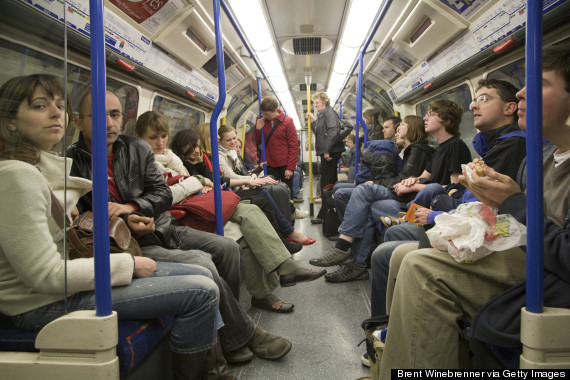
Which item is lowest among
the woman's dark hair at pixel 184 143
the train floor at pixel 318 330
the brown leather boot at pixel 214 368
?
the train floor at pixel 318 330

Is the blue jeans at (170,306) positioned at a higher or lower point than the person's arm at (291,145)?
lower

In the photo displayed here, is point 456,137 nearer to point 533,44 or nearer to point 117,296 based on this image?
point 533,44

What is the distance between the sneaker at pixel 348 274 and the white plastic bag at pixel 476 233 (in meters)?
1.72

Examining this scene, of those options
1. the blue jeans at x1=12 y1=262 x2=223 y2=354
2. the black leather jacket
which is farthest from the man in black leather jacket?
the blue jeans at x1=12 y1=262 x2=223 y2=354

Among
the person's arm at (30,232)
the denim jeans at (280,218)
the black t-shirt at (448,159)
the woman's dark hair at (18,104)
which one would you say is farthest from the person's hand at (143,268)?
the black t-shirt at (448,159)

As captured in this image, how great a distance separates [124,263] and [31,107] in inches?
23.5

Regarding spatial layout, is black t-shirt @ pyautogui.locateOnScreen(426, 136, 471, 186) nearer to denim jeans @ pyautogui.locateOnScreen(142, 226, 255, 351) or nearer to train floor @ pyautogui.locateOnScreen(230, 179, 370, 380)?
train floor @ pyautogui.locateOnScreen(230, 179, 370, 380)

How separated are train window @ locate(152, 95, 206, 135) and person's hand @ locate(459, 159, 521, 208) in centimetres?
366

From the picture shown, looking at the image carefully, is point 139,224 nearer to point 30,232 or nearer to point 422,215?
point 30,232

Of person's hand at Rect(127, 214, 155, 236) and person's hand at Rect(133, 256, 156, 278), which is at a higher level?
person's hand at Rect(127, 214, 155, 236)

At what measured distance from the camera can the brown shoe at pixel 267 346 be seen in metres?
1.73

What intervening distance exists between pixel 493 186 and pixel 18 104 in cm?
162

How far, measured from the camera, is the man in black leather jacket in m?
1.59

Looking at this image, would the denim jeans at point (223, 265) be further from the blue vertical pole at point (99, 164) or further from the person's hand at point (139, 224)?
the blue vertical pole at point (99, 164)
